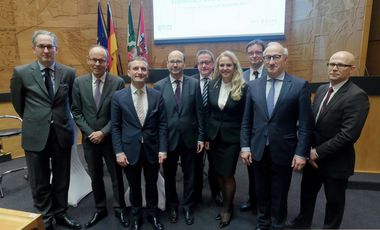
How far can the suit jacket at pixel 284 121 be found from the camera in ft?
5.62

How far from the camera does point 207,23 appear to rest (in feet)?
14.6

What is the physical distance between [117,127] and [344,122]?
1644mm

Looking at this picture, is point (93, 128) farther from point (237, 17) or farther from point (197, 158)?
point (237, 17)

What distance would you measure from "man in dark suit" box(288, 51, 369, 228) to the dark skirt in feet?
1.86

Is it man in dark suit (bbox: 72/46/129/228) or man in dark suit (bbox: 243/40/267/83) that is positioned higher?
man in dark suit (bbox: 243/40/267/83)

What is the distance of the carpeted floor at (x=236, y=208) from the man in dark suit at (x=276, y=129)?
50 cm

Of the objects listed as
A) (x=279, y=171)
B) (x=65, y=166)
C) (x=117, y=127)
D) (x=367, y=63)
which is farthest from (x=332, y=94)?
(x=367, y=63)

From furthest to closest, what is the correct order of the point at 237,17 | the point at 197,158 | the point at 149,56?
the point at 149,56 → the point at 237,17 → the point at 197,158

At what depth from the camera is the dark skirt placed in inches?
81.1

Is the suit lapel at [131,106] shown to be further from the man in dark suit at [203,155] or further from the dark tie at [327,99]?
the dark tie at [327,99]

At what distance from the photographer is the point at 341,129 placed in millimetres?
1684

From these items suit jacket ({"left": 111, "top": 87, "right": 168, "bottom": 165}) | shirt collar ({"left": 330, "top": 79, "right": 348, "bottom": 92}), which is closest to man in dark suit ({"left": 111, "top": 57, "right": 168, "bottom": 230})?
suit jacket ({"left": 111, "top": 87, "right": 168, "bottom": 165})

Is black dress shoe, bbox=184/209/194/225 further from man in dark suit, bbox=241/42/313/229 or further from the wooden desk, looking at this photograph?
the wooden desk

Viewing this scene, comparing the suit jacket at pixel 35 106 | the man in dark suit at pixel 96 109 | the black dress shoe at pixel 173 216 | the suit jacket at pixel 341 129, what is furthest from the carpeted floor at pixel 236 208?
the suit jacket at pixel 35 106
